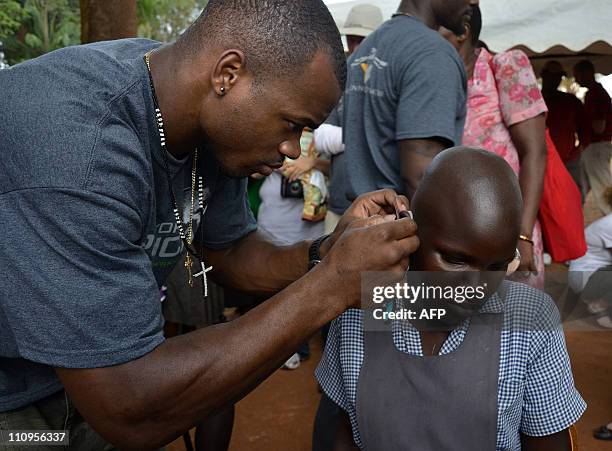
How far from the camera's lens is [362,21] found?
488 cm

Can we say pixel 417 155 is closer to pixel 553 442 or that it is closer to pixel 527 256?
pixel 527 256

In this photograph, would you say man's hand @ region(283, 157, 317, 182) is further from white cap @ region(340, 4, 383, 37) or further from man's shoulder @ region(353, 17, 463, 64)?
man's shoulder @ region(353, 17, 463, 64)

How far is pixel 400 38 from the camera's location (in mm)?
2506

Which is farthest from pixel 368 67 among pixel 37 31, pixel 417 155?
pixel 37 31

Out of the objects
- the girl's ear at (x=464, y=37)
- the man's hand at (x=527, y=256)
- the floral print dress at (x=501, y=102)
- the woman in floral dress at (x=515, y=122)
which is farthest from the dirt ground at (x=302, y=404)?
the girl's ear at (x=464, y=37)

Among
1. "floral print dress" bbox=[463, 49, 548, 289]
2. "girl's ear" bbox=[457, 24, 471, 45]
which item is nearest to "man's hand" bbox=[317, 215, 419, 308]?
"floral print dress" bbox=[463, 49, 548, 289]

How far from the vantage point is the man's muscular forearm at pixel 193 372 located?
4.07 feet

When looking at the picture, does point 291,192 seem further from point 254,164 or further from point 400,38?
point 254,164

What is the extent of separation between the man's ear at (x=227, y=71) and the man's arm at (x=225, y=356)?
0.45 m

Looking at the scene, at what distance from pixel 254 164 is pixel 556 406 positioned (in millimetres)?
965

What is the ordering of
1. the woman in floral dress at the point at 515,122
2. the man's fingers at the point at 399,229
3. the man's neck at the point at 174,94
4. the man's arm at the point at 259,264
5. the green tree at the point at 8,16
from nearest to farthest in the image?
the man's fingers at the point at 399,229
the man's neck at the point at 174,94
the man's arm at the point at 259,264
the woman in floral dress at the point at 515,122
the green tree at the point at 8,16

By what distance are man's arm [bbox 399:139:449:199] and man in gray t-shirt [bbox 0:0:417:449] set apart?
2.96 feet

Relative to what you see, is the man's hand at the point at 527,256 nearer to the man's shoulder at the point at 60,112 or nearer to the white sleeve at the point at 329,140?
the white sleeve at the point at 329,140

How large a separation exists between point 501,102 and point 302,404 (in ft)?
7.16
